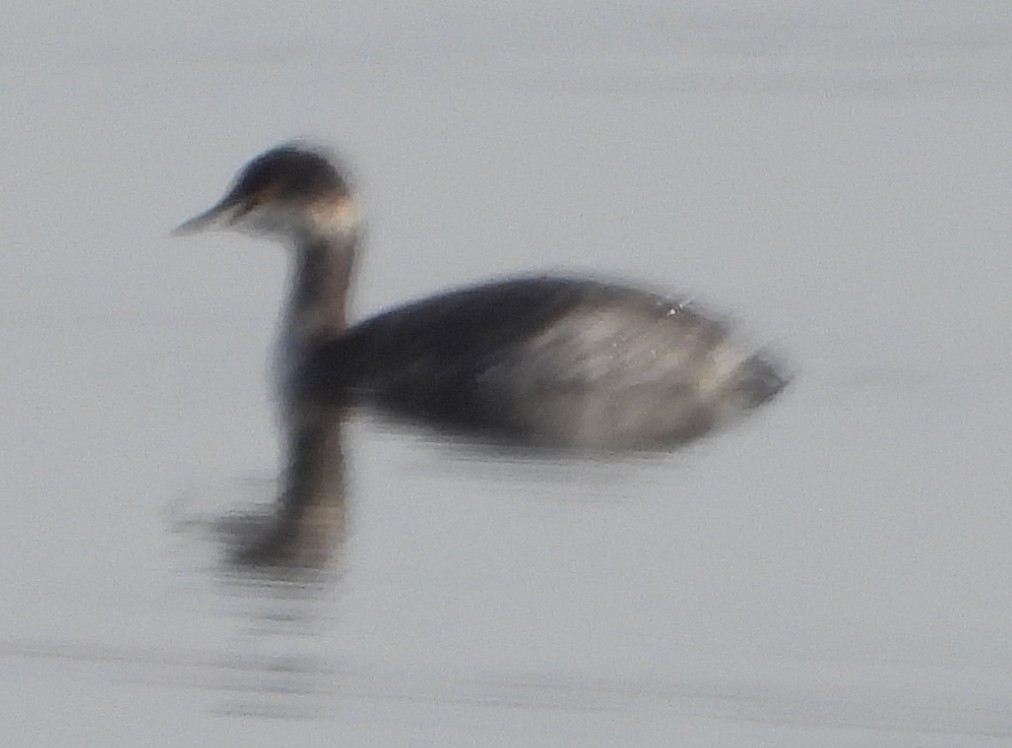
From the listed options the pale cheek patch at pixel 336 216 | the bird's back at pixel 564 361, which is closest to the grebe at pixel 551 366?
the bird's back at pixel 564 361

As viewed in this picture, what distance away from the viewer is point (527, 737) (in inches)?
449

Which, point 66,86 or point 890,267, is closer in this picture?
point 890,267

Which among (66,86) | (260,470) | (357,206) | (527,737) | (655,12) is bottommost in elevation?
(527,737)

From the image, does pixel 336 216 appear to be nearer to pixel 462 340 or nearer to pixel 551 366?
pixel 462 340

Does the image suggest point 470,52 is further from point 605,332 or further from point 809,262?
point 605,332

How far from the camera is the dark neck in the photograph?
16625 mm

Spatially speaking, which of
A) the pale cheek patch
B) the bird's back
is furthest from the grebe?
the pale cheek patch

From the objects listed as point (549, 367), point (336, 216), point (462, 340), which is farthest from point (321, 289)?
point (549, 367)

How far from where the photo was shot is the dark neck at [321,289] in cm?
1662

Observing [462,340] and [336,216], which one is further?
[336,216]

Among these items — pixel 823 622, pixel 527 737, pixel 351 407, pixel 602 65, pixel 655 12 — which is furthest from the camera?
pixel 655 12

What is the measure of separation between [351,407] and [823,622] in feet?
12.1

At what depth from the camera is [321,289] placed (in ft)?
55.7

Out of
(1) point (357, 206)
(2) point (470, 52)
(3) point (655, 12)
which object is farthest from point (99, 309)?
(3) point (655, 12)
